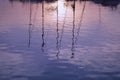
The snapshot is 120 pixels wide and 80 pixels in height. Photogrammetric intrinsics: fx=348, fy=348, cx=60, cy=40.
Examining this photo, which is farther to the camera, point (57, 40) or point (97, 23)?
point (97, 23)

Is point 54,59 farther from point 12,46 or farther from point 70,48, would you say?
point 12,46

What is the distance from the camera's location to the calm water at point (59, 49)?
17.6 m

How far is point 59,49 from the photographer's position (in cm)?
2230

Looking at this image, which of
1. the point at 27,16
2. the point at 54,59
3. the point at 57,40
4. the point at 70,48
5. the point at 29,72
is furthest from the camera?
the point at 27,16

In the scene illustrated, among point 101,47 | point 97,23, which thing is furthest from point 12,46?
point 97,23

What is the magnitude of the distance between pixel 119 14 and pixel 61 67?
22036 mm

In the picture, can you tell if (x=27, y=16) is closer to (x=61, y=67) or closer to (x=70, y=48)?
(x=70, y=48)

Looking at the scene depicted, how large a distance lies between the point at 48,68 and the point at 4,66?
236 centimetres

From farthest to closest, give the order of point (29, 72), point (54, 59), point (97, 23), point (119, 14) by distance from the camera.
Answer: point (119, 14), point (97, 23), point (54, 59), point (29, 72)

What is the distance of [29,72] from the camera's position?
1759 cm

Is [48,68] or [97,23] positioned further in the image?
[97,23]

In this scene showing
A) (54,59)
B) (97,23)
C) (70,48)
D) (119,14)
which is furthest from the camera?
(119,14)

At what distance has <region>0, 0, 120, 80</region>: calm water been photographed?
57.9 feet

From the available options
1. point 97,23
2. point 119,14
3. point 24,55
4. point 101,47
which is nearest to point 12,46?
point 24,55
